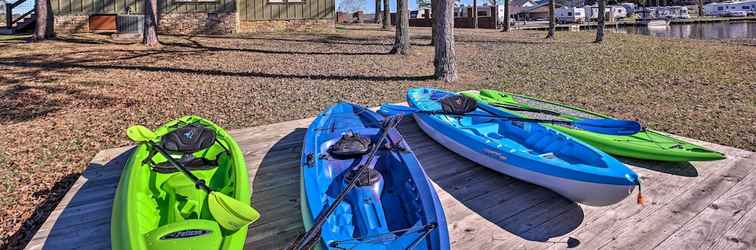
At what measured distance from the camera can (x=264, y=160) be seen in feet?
15.6

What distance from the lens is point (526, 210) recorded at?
142 inches

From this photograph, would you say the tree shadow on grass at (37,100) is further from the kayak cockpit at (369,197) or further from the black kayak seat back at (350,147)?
the black kayak seat back at (350,147)

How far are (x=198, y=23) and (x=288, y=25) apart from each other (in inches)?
135

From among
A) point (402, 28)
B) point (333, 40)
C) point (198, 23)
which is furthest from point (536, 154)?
point (198, 23)

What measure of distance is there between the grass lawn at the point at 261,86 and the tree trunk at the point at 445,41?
305 millimetres

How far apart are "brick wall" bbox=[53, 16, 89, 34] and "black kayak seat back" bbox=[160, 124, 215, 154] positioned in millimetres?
14878

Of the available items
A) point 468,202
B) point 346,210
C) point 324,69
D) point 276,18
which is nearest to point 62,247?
point 346,210

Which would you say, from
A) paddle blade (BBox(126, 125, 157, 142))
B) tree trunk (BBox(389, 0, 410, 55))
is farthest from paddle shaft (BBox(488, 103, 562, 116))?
tree trunk (BBox(389, 0, 410, 55))

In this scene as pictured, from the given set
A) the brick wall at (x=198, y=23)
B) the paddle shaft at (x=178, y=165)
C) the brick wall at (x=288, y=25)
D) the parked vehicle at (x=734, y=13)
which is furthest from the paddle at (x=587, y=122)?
the parked vehicle at (x=734, y=13)

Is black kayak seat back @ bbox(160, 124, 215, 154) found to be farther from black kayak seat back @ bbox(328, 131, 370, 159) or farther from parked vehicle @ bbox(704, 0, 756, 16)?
parked vehicle @ bbox(704, 0, 756, 16)

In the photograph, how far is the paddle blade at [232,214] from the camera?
2.62m

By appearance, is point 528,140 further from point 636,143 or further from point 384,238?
point 384,238

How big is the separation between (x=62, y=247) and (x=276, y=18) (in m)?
16.2

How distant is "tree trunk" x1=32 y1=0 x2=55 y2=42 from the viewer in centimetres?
1301
